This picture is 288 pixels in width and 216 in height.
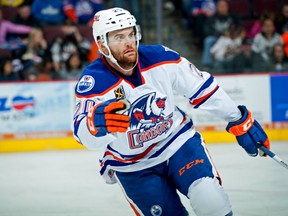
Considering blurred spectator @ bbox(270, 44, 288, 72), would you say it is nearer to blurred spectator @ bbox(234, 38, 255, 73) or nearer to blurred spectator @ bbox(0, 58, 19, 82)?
blurred spectator @ bbox(234, 38, 255, 73)

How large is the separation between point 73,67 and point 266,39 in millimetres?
2402

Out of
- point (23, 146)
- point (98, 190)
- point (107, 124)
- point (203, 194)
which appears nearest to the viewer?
point (107, 124)

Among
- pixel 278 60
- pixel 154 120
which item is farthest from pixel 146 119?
pixel 278 60

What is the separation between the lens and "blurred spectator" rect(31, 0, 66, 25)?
8.86 metres

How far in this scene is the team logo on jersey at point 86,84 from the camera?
133 inches

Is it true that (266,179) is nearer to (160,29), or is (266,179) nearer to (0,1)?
(160,29)

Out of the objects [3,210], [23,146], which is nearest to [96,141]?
[3,210]

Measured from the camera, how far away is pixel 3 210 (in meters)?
4.72

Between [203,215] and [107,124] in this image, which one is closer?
[107,124]

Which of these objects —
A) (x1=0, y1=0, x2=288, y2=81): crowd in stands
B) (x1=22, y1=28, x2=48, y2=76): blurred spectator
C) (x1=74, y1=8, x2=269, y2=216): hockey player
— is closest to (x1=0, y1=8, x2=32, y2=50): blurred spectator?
(x1=0, y1=0, x2=288, y2=81): crowd in stands

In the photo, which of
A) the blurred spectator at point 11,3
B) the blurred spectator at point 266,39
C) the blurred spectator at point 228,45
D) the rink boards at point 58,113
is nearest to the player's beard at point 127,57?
the rink boards at point 58,113

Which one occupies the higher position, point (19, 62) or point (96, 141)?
point (96, 141)

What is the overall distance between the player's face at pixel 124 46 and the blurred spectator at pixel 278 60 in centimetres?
477

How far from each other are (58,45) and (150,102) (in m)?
5.22
